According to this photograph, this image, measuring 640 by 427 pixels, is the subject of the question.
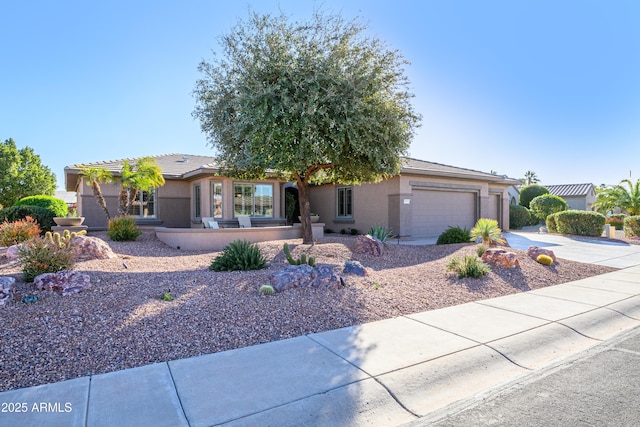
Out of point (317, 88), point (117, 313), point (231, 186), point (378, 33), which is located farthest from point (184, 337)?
point (231, 186)

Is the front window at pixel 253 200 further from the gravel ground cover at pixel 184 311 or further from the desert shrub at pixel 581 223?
the desert shrub at pixel 581 223

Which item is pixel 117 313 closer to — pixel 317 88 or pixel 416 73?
pixel 317 88

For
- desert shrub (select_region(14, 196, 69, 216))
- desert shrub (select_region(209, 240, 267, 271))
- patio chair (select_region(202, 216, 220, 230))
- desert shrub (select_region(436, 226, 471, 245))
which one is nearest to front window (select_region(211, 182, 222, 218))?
patio chair (select_region(202, 216, 220, 230))

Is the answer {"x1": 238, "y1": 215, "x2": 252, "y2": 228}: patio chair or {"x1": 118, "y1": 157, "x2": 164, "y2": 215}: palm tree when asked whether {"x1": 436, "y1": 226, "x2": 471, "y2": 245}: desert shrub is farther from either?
{"x1": 118, "y1": 157, "x2": 164, "y2": 215}: palm tree

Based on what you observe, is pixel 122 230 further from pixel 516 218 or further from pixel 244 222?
pixel 516 218

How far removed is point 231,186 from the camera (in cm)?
1725

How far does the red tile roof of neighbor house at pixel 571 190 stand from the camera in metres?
42.2

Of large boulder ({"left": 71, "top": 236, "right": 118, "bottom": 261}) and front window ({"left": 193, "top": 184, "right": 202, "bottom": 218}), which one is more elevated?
front window ({"left": 193, "top": 184, "right": 202, "bottom": 218})

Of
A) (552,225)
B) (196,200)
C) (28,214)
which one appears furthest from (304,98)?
(552,225)

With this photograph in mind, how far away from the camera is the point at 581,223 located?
59.5ft

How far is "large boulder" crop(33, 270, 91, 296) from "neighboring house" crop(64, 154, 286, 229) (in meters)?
10.2

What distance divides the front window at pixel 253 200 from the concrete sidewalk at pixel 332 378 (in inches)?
514

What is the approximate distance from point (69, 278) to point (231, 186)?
11577 millimetres

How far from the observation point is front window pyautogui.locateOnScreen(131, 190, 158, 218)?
1848 cm
